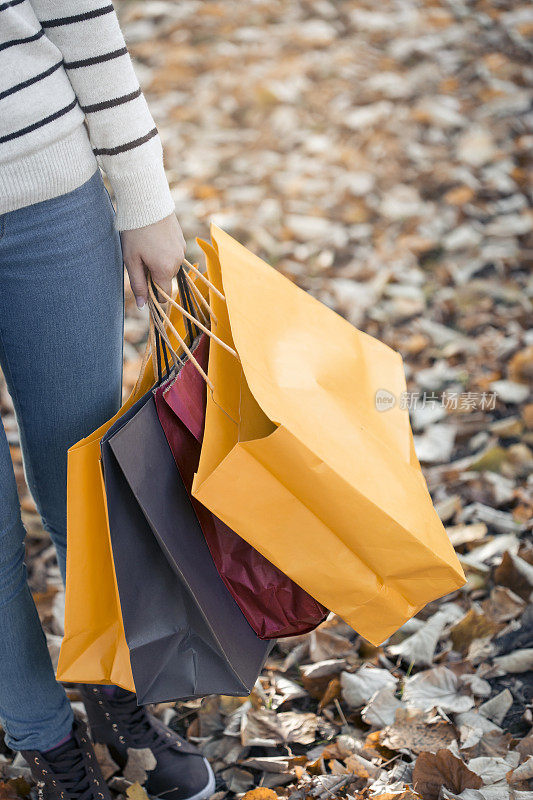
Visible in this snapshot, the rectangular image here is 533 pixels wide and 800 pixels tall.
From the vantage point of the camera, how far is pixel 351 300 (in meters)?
2.61

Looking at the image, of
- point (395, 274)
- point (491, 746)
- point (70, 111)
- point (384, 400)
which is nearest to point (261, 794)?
point (491, 746)

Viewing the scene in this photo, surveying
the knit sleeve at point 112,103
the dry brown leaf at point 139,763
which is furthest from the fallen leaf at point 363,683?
the knit sleeve at point 112,103

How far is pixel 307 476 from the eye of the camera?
3.02 ft

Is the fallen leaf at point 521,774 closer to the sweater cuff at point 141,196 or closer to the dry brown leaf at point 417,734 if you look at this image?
the dry brown leaf at point 417,734

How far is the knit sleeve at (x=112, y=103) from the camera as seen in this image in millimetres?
929

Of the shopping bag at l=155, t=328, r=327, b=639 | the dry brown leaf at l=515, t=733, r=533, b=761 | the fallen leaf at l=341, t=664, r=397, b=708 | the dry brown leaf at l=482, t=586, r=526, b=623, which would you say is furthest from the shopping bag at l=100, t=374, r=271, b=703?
the dry brown leaf at l=482, t=586, r=526, b=623

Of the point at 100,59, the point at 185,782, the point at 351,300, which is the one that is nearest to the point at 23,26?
the point at 100,59

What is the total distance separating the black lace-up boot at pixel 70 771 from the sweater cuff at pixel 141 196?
0.83m

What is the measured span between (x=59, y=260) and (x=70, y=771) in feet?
2.68

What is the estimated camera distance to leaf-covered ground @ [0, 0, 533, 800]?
4.38ft

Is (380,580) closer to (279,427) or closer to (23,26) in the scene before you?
(279,427)

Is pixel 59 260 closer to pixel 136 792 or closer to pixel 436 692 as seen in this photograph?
pixel 136 792

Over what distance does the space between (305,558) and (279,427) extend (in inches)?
7.9

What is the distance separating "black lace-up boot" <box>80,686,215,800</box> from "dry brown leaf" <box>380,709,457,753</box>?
0.32 m
